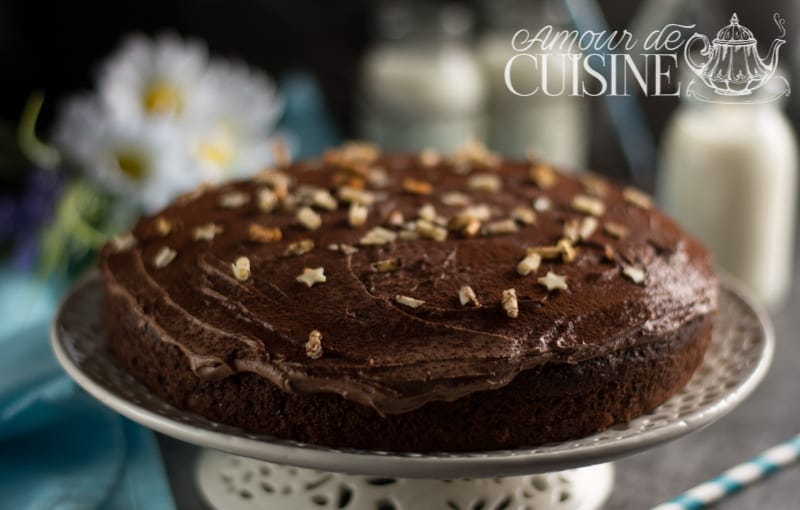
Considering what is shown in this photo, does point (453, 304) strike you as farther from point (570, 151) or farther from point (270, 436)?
point (570, 151)

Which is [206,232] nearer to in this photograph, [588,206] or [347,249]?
[347,249]

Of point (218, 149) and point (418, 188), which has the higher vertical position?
point (418, 188)

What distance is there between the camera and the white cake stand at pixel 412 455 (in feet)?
3.78

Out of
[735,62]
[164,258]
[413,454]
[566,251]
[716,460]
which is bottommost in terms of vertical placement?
[716,460]

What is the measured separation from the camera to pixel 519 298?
1266 mm

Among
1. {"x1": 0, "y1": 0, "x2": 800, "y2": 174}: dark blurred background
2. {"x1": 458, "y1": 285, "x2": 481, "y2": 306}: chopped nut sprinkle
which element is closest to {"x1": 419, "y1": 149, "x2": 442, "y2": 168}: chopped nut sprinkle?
{"x1": 458, "y1": 285, "x2": 481, "y2": 306}: chopped nut sprinkle

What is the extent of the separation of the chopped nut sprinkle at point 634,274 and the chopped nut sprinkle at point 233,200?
62cm

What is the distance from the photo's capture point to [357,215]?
147cm

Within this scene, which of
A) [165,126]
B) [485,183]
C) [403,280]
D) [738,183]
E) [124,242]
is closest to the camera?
[403,280]

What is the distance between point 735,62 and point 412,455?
3.28 ft

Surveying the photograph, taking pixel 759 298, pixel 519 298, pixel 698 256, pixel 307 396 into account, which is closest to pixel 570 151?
pixel 759 298

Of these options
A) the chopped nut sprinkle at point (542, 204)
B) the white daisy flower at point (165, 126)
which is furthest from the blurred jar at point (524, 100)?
the chopped nut sprinkle at point (542, 204)

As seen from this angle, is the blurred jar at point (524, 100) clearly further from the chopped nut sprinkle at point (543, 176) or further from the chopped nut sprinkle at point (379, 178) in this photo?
the chopped nut sprinkle at point (379, 178)

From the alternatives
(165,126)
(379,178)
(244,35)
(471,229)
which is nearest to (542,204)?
(471,229)
